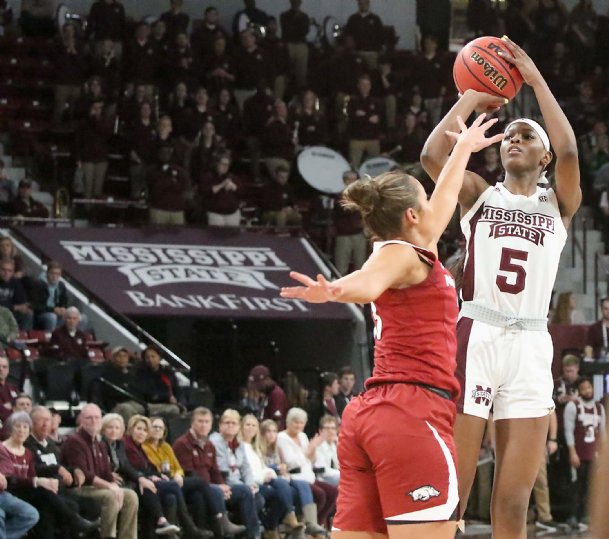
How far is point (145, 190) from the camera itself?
18.5m

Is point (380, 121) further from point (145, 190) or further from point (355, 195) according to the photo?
point (355, 195)

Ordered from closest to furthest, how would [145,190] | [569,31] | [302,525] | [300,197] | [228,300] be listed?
[302,525]
[228,300]
[145,190]
[300,197]
[569,31]

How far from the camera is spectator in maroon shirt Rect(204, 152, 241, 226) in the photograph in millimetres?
18156

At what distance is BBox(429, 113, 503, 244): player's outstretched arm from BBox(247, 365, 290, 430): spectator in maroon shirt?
9.58 m

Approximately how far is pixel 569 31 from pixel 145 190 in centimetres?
917

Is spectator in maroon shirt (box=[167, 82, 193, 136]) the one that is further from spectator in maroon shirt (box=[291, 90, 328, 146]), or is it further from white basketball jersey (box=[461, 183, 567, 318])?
white basketball jersey (box=[461, 183, 567, 318])

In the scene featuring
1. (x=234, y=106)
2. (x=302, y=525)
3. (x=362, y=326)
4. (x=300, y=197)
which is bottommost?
(x=302, y=525)

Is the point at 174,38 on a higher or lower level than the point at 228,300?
higher

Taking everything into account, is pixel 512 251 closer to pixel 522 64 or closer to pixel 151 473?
pixel 522 64

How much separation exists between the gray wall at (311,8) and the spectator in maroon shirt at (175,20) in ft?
3.92

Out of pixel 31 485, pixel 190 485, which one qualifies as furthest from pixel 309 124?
pixel 31 485

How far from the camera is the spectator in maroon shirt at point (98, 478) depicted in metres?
11.9

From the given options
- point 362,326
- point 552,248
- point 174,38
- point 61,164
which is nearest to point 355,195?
point 552,248

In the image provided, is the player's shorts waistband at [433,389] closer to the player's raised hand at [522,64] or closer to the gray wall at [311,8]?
the player's raised hand at [522,64]
